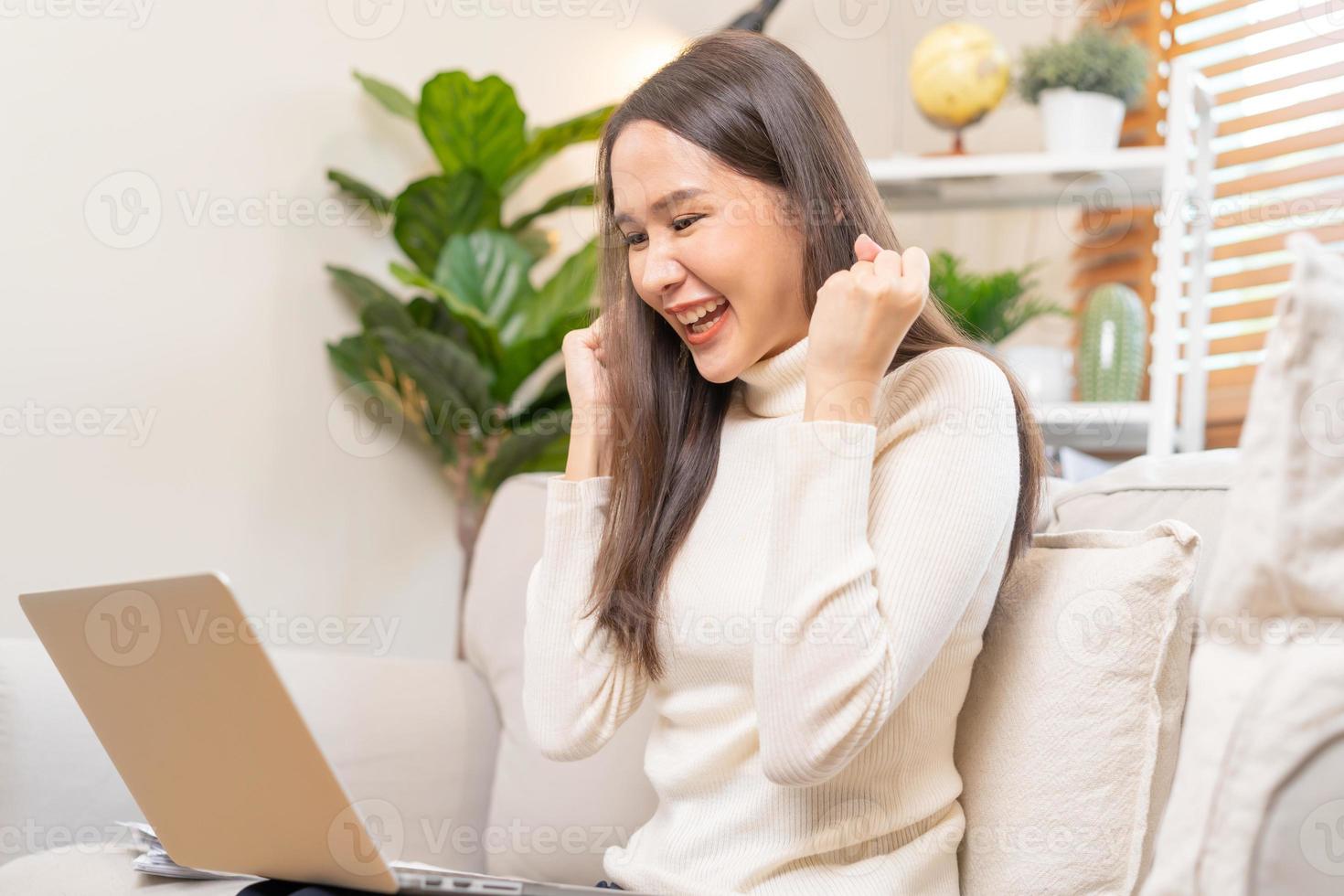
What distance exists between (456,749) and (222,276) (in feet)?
3.47

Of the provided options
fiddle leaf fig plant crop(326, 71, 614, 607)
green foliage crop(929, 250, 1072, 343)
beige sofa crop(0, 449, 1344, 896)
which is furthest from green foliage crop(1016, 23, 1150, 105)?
beige sofa crop(0, 449, 1344, 896)

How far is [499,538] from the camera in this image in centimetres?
166

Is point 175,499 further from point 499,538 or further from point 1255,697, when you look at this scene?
point 1255,697

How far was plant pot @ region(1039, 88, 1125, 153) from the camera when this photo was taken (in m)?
2.15

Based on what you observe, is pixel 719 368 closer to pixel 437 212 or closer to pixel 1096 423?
pixel 1096 423

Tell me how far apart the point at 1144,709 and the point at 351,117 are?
1.98m

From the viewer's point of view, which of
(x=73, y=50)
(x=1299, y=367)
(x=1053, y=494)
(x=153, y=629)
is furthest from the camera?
(x=73, y=50)

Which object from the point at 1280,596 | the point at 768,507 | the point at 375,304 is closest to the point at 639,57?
the point at 375,304

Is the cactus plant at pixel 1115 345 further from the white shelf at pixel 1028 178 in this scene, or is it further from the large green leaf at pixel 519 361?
the large green leaf at pixel 519 361

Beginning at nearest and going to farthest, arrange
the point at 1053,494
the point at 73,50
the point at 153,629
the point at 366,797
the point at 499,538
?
the point at 153,629, the point at 1053,494, the point at 366,797, the point at 499,538, the point at 73,50

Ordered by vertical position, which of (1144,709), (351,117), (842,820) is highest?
(351,117)

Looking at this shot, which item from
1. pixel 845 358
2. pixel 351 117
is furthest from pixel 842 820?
pixel 351 117

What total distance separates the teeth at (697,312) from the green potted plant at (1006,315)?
Result: 1024mm

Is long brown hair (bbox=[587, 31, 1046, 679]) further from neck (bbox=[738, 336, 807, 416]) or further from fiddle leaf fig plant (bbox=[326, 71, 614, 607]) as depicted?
fiddle leaf fig plant (bbox=[326, 71, 614, 607])
